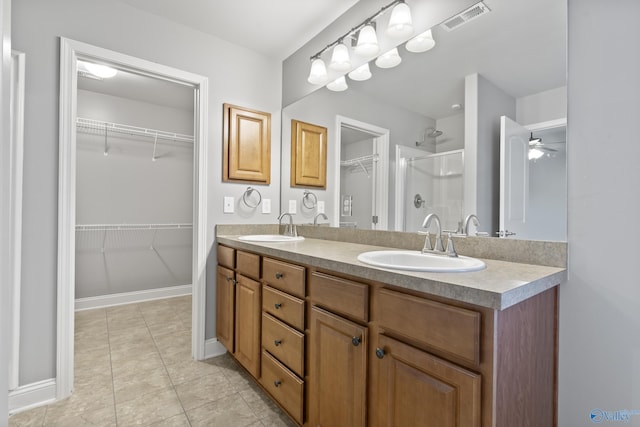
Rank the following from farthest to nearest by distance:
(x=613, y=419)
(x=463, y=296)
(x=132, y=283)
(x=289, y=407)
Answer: (x=132, y=283) < (x=289, y=407) < (x=613, y=419) < (x=463, y=296)

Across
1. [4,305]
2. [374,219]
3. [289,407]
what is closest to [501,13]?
[374,219]

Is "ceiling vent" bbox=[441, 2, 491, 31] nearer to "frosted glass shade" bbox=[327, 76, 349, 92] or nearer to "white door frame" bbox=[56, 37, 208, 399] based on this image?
"frosted glass shade" bbox=[327, 76, 349, 92]

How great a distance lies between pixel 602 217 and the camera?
3.38 feet

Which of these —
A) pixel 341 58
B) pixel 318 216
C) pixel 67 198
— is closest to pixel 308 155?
pixel 318 216

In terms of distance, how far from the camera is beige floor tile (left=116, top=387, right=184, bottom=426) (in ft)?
5.12

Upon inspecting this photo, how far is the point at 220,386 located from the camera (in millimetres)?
1872

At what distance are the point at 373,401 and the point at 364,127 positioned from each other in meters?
1.50

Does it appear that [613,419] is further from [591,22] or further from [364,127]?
[364,127]

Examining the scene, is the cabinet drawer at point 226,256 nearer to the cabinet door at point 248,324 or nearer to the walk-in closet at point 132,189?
the cabinet door at point 248,324

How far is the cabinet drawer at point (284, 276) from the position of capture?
4.62 ft

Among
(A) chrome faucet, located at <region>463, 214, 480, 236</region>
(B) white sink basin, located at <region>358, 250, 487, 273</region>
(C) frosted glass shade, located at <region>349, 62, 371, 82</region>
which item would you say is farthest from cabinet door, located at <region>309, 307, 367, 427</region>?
(C) frosted glass shade, located at <region>349, 62, 371, 82</region>

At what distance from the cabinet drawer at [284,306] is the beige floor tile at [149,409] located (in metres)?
0.74

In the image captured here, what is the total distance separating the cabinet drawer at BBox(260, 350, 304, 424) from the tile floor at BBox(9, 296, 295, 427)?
143mm

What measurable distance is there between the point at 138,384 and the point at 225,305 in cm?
67
